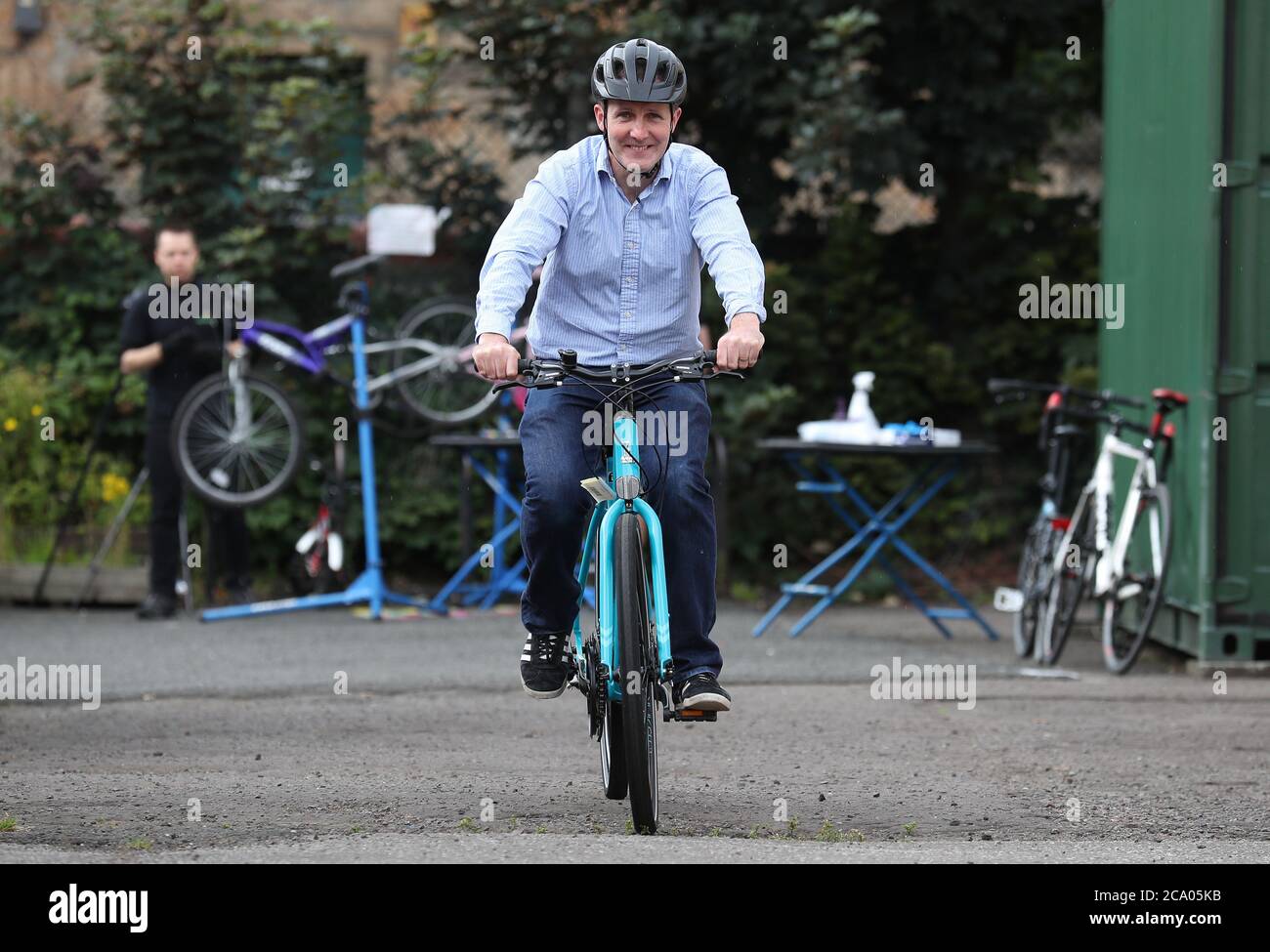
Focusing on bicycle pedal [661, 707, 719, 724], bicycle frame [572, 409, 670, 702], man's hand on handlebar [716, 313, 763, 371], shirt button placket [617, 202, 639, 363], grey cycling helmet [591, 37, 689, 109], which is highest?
grey cycling helmet [591, 37, 689, 109]

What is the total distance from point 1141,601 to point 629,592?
193 inches

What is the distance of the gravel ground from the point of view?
528 centimetres

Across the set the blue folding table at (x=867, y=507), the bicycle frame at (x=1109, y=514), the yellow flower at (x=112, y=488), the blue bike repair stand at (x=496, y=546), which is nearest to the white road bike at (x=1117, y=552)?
the bicycle frame at (x=1109, y=514)

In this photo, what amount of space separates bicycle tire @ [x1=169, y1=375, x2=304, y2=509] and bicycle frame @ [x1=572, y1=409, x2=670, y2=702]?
238 inches

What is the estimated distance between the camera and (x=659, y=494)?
5.56 meters

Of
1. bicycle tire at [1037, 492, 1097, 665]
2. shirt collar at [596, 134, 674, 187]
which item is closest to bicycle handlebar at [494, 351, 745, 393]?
shirt collar at [596, 134, 674, 187]

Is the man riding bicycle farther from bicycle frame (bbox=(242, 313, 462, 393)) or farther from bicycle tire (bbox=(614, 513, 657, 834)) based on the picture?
bicycle frame (bbox=(242, 313, 462, 393))

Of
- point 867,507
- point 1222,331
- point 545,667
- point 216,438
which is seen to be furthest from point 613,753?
→ point 216,438

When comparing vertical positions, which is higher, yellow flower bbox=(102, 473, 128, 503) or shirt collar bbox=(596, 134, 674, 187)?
shirt collar bbox=(596, 134, 674, 187)

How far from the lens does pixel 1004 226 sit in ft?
44.2
